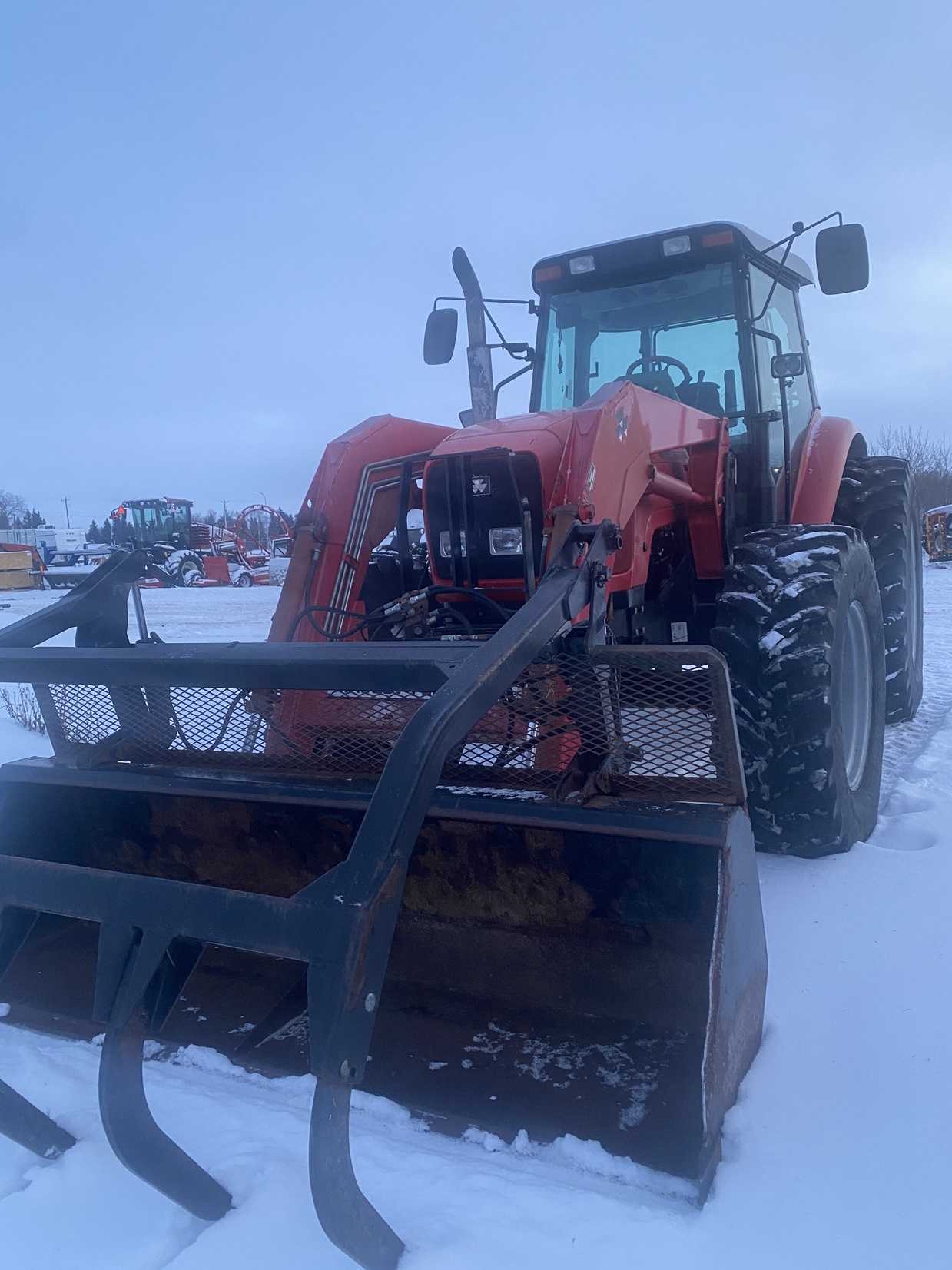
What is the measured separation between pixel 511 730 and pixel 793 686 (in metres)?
1.07

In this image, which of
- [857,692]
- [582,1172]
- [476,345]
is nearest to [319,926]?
[582,1172]

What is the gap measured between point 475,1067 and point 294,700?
1.29 meters

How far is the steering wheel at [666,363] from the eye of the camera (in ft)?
14.9

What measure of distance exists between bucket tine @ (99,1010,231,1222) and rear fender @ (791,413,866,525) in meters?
3.75

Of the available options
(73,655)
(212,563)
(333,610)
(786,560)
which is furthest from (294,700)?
(212,563)

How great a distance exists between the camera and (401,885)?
173 centimetres

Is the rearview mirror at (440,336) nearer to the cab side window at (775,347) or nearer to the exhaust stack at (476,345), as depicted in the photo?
the exhaust stack at (476,345)

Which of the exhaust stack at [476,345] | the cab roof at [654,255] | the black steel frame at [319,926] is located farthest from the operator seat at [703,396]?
the black steel frame at [319,926]

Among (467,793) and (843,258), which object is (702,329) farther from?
(467,793)

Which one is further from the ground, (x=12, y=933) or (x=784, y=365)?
(x=784, y=365)

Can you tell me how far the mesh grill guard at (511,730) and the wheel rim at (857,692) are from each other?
1612 millimetres

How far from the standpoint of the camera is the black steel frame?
5.40 ft

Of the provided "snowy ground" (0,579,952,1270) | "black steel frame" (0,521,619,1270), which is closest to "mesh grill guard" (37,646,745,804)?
"black steel frame" (0,521,619,1270)

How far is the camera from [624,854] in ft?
8.19
